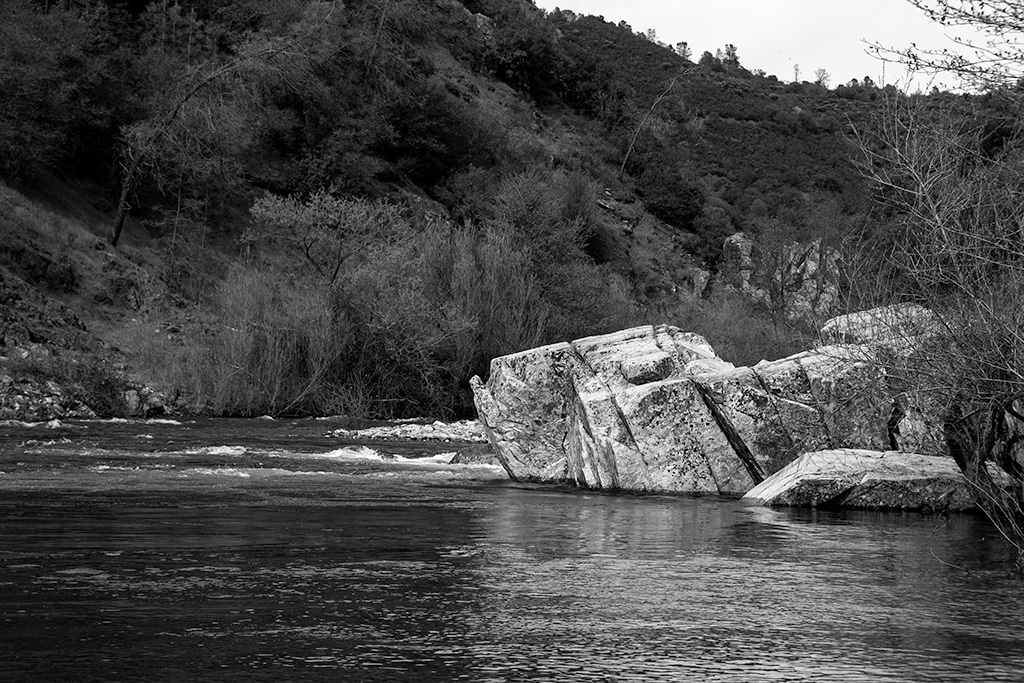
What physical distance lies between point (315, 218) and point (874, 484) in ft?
124

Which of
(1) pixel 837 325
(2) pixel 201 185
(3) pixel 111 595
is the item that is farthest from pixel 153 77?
(3) pixel 111 595

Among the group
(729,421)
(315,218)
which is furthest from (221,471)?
(315,218)

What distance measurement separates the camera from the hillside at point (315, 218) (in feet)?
142

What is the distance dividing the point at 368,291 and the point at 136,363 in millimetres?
8434

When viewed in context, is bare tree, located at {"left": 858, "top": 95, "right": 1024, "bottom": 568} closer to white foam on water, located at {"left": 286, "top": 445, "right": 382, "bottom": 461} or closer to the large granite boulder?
the large granite boulder

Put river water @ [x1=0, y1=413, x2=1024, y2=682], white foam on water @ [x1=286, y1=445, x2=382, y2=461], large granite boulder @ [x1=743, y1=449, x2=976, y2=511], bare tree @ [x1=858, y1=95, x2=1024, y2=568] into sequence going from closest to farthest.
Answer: river water @ [x1=0, y1=413, x2=1024, y2=682]
bare tree @ [x1=858, y1=95, x2=1024, y2=568]
large granite boulder @ [x1=743, y1=449, x2=976, y2=511]
white foam on water @ [x1=286, y1=445, x2=382, y2=461]

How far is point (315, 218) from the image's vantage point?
179ft

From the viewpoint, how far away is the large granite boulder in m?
20.4

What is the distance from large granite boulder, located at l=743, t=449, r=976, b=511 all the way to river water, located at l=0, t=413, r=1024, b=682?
0.49 m

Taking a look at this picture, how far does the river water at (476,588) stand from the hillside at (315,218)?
6.18 metres

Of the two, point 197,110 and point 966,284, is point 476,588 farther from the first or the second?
point 197,110

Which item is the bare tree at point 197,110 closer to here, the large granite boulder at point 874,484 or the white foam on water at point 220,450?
the white foam on water at point 220,450

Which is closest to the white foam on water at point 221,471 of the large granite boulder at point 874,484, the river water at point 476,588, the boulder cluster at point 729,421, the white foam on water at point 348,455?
the river water at point 476,588

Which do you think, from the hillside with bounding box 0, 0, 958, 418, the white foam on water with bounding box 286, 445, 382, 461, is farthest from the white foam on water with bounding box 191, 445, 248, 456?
the hillside with bounding box 0, 0, 958, 418
